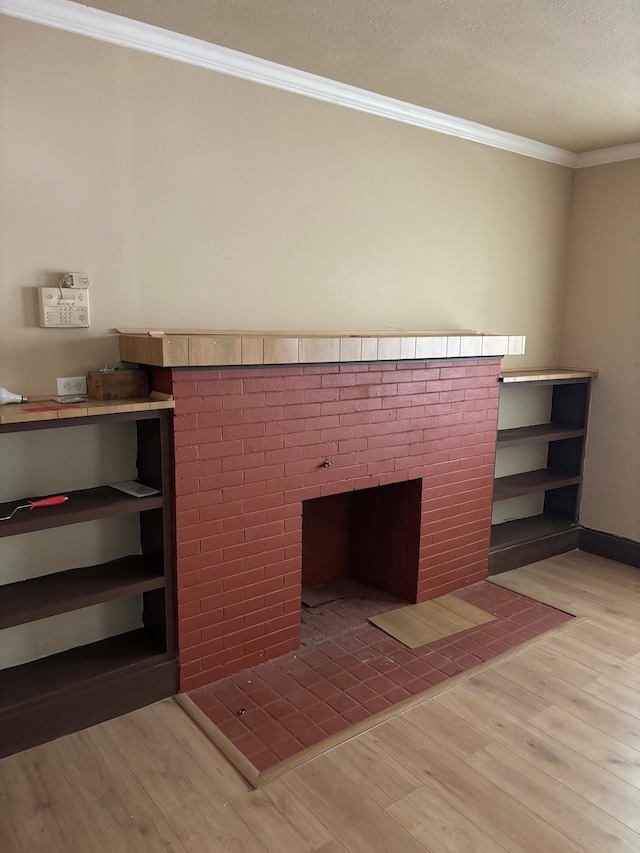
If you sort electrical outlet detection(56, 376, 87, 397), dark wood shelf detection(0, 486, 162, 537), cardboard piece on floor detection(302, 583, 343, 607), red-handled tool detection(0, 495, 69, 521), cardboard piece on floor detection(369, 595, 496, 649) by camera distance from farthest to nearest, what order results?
cardboard piece on floor detection(302, 583, 343, 607) → cardboard piece on floor detection(369, 595, 496, 649) → electrical outlet detection(56, 376, 87, 397) → red-handled tool detection(0, 495, 69, 521) → dark wood shelf detection(0, 486, 162, 537)

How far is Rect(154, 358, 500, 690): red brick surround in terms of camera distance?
2.56 m

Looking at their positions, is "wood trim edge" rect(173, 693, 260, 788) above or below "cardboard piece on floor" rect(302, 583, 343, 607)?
below

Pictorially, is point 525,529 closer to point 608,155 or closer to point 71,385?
point 608,155

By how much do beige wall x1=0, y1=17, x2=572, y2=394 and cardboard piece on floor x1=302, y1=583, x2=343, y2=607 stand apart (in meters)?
1.49

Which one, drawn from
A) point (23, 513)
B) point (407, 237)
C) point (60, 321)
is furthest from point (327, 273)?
point (23, 513)

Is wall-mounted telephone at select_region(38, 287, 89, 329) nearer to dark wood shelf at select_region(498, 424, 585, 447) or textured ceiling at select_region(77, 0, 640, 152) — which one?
textured ceiling at select_region(77, 0, 640, 152)

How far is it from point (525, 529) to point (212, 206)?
115 inches

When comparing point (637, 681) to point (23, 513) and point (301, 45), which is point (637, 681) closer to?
point (23, 513)

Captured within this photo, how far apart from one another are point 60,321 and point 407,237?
6.33 feet

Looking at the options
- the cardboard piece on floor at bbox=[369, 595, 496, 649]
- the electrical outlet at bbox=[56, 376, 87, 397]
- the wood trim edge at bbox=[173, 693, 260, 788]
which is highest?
the electrical outlet at bbox=[56, 376, 87, 397]

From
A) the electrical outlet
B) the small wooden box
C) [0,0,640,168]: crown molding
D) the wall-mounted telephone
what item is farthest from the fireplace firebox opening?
[0,0,640,168]: crown molding

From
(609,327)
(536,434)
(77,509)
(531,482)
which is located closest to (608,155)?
(609,327)

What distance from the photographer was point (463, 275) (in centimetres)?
380

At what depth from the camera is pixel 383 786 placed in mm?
2148
